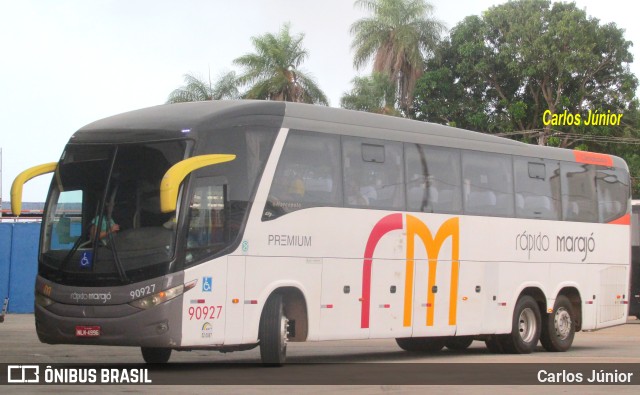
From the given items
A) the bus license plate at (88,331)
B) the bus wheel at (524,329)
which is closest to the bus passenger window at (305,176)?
the bus license plate at (88,331)

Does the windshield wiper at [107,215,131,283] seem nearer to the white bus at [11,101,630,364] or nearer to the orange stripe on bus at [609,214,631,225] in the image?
the white bus at [11,101,630,364]

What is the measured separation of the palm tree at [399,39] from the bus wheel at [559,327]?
35.5 meters

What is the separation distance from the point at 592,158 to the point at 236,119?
9.42 metres

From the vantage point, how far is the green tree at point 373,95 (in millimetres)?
55125

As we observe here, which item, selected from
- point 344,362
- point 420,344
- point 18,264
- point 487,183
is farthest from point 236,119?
point 18,264

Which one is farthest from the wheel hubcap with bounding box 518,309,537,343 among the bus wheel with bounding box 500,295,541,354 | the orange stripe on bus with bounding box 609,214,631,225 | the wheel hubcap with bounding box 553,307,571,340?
the orange stripe on bus with bounding box 609,214,631,225

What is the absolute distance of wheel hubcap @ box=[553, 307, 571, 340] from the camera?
20.6m

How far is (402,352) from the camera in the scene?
20062mm

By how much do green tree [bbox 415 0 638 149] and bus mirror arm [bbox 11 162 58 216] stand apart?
1512 inches

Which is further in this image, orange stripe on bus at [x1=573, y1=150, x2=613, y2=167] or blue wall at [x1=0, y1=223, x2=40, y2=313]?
blue wall at [x1=0, y1=223, x2=40, y2=313]

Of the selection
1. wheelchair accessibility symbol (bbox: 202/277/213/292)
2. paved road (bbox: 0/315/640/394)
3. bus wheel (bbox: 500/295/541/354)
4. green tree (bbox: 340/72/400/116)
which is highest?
green tree (bbox: 340/72/400/116)

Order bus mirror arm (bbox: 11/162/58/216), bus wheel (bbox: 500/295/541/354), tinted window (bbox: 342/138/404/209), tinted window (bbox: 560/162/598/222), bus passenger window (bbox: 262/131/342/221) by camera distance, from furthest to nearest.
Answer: tinted window (bbox: 560/162/598/222)
bus wheel (bbox: 500/295/541/354)
tinted window (bbox: 342/138/404/209)
bus passenger window (bbox: 262/131/342/221)
bus mirror arm (bbox: 11/162/58/216)

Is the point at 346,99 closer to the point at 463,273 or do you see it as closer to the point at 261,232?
the point at 463,273

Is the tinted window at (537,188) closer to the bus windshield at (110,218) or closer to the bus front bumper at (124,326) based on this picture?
the bus windshield at (110,218)
